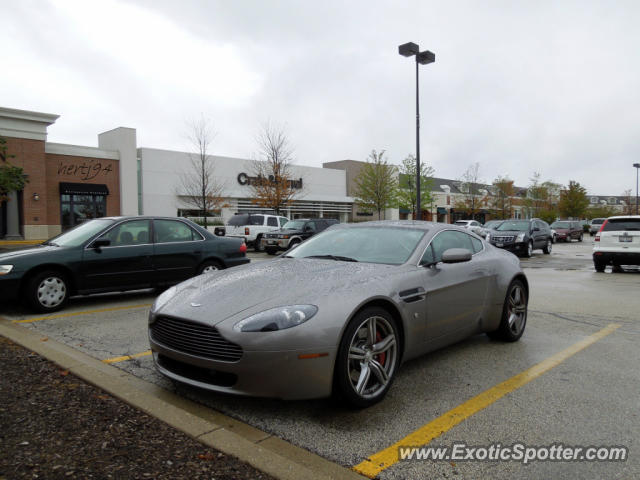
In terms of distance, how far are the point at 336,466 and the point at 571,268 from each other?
47.7ft

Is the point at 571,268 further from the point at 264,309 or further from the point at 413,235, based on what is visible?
the point at 264,309

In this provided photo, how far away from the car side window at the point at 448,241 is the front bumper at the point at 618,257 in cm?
1016

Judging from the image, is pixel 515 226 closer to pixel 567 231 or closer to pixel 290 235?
pixel 290 235

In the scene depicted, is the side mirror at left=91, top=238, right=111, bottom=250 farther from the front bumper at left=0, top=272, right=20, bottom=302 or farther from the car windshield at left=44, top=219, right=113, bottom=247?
the front bumper at left=0, top=272, right=20, bottom=302

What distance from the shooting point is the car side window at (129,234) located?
7797mm

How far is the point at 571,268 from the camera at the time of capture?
14984mm

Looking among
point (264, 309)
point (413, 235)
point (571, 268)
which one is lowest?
point (571, 268)

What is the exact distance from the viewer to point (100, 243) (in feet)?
24.6

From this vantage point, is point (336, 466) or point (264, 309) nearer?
point (336, 466)

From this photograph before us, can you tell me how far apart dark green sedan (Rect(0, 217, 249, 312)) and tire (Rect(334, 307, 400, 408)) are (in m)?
5.47

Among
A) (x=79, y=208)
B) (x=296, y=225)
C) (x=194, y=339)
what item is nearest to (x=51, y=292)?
(x=194, y=339)

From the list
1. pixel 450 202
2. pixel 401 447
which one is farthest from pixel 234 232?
pixel 450 202

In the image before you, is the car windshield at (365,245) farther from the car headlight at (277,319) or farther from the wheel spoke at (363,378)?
the car headlight at (277,319)

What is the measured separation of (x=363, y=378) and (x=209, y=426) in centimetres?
111
